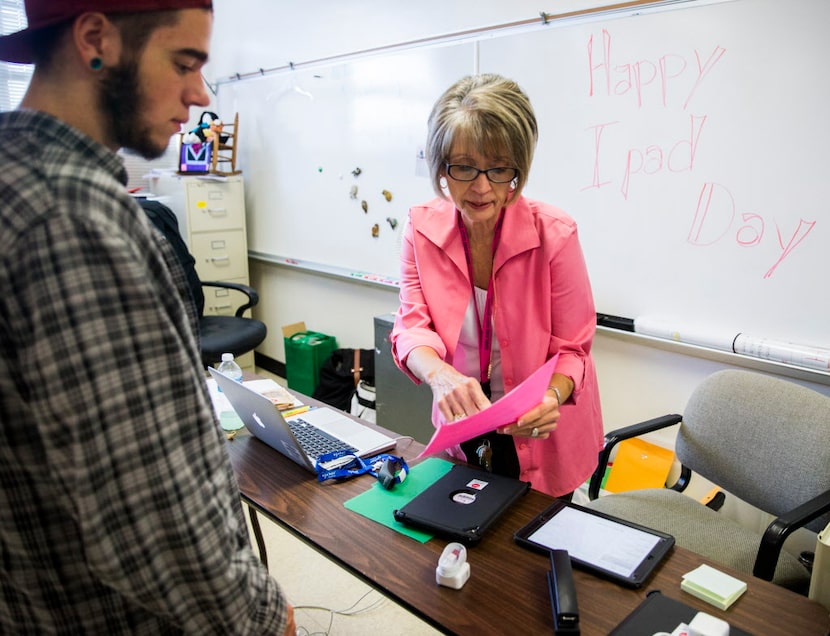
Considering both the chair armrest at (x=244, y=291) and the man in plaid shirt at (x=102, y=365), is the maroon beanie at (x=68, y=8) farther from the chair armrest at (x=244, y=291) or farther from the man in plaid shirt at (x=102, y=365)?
the chair armrest at (x=244, y=291)

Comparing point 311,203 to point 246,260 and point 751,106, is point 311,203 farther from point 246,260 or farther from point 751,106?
point 751,106

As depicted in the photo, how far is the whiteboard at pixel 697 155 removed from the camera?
73.9 inches

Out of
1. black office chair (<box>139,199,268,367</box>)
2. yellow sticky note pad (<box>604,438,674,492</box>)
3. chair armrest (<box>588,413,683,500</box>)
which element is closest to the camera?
chair armrest (<box>588,413,683,500</box>)

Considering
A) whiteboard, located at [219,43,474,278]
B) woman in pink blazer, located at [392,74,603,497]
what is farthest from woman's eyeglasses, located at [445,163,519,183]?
whiteboard, located at [219,43,474,278]

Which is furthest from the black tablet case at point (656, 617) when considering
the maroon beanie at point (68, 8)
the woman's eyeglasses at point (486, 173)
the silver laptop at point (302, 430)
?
the maroon beanie at point (68, 8)

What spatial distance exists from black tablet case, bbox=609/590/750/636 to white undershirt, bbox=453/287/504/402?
0.61 metres

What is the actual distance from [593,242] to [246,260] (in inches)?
99.2

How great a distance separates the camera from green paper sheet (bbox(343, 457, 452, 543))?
Answer: 1.18m

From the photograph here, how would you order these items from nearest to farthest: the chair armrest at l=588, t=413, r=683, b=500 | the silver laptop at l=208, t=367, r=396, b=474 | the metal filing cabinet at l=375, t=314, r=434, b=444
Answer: the silver laptop at l=208, t=367, r=396, b=474 < the chair armrest at l=588, t=413, r=683, b=500 < the metal filing cabinet at l=375, t=314, r=434, b=444

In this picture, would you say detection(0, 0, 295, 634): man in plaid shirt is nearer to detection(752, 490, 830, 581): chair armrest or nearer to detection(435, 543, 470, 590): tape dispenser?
detection(435, 543, 470, 590): tape dispenser

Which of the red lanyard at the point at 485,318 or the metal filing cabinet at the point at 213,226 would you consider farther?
the metal filing cabinet at the point at 213,226

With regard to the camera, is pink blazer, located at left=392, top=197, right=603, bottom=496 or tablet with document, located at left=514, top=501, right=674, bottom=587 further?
pink blazer, located at left=392, top=197, right=603, bottom=496

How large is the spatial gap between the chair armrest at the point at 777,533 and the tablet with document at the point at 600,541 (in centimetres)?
42

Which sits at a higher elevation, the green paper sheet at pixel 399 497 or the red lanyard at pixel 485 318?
the red lanyard at pixel 485 318
